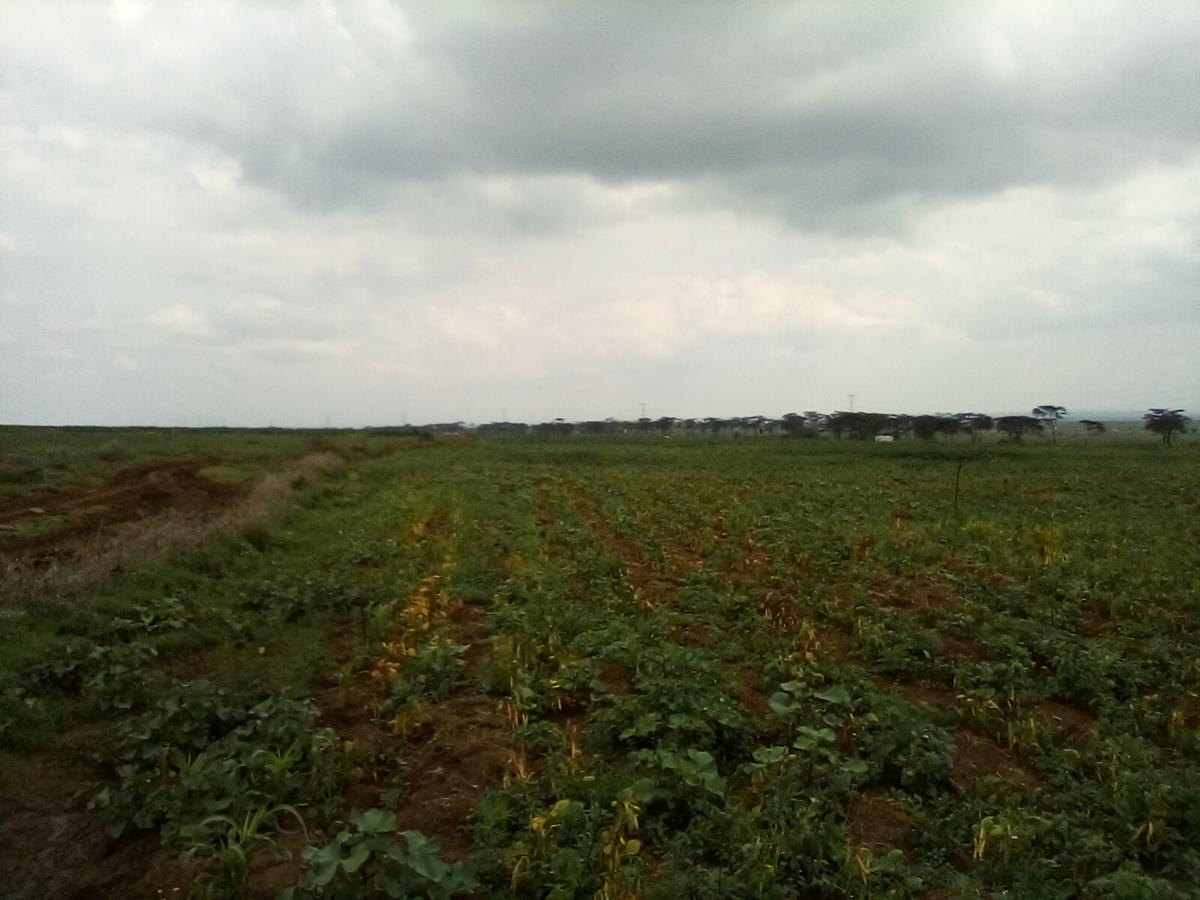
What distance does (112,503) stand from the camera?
19.8 m

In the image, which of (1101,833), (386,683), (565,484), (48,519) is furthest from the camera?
(565,484)

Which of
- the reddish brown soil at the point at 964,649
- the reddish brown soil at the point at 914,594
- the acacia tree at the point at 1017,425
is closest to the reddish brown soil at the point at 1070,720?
the reddish brown soil at the point at 964,649

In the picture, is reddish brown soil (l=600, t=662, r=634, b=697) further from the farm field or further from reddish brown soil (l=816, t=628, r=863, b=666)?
reddish brown soil (l=816, t=628, r=863, b=666)

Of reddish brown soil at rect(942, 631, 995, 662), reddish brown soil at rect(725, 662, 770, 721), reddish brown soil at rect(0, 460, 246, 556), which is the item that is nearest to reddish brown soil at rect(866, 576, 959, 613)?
reddish brown soil at rect(942, 631, 995, 662)

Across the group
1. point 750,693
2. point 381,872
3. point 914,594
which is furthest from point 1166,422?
point 381,872

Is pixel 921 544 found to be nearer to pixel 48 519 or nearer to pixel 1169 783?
pixel 1169 783

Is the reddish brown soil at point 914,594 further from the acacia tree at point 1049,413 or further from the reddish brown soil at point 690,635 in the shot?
the acacia tree at point 1049,413

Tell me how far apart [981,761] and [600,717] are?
9.13 feet

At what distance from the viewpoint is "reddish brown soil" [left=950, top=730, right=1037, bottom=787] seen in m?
5.24

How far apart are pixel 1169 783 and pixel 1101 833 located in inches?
33.4

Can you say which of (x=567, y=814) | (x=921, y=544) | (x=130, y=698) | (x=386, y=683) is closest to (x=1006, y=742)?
(x=567, y=814)

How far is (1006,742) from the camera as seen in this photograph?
5852 millimetres

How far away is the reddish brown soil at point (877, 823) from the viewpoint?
4.47 m

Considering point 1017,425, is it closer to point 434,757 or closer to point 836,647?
point 836,647
